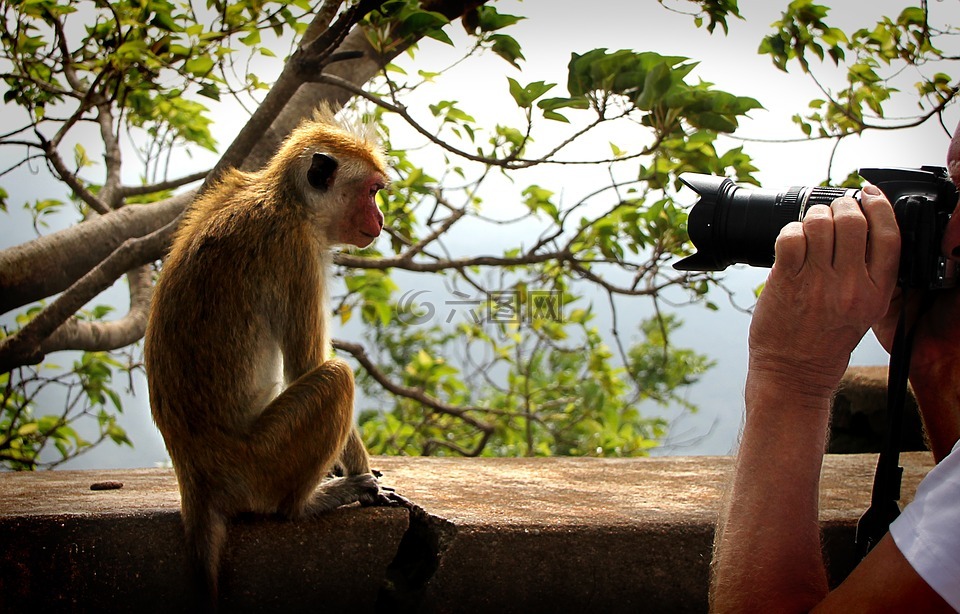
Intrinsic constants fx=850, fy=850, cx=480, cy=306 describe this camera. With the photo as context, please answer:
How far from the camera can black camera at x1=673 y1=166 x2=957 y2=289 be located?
1.05 m

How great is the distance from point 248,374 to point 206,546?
36 centimetres

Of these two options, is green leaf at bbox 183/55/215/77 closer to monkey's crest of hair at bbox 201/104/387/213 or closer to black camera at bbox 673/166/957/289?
monkey's crest of hair at bbox 201/104/387/213

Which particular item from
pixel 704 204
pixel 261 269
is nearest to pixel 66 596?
pixel 261 269

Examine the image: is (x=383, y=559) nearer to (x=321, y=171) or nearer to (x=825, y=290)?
(x=321, y=171)

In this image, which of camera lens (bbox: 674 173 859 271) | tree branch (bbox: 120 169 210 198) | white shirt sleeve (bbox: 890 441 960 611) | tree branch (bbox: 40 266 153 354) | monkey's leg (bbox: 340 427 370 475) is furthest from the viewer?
tree branch (bbox: 120 169 210 198)

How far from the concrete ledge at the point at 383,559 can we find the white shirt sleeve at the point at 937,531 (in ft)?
3.20

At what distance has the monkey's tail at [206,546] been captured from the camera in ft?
5.35

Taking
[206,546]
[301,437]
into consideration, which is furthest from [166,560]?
[301,437]

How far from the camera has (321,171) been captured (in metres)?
2.04

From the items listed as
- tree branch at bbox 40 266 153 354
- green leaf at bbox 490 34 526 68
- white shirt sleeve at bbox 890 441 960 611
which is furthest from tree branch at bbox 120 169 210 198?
white shirt sleeve at bbox 890 441 960 611

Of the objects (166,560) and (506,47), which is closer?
(166,560)

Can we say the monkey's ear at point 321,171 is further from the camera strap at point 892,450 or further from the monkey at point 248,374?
the camera strap at point 892,450

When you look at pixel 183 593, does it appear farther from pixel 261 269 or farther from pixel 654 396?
pixel 654 396

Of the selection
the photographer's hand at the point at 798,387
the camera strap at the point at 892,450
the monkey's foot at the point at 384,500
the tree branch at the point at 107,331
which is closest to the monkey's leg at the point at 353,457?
the monkey's foot at the point at 384,500
